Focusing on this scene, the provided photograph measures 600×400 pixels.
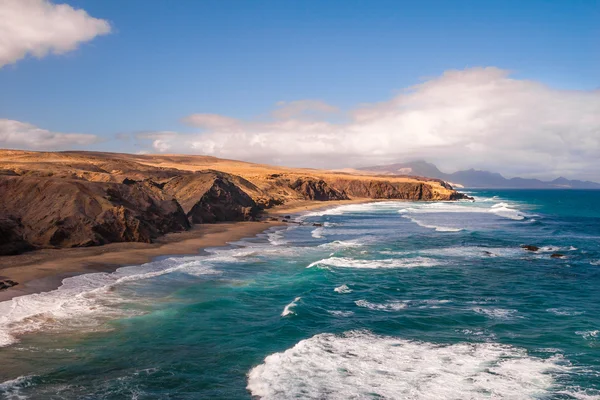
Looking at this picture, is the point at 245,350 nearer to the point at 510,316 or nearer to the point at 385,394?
the point at 385,394

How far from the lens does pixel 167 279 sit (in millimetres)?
25297

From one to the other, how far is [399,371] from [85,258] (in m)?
21.9

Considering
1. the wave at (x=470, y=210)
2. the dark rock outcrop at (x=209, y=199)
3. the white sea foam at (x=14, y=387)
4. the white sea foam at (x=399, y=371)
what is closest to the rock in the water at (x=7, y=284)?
the white sea foam at (x=14, y=387)

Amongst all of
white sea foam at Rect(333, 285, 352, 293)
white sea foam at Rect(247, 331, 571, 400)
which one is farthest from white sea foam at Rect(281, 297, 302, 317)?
white sea foam at Rect(333, 285, 352, 293)

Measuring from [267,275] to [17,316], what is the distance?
528 inches

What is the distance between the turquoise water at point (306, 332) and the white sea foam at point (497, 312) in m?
0.10

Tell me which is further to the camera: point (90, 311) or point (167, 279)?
point (167, 279)

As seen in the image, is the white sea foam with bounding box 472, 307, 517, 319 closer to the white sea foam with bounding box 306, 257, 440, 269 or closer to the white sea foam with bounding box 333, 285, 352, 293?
the white sea foam with bounding box 333, 285, 352, 293

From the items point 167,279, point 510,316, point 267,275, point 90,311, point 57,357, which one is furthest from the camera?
point 267,275

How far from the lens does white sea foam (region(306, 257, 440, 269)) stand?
31594 mm

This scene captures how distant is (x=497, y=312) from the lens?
69.3 ft

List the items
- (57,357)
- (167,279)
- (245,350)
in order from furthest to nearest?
(167,279)
(245,350)
(57,357)

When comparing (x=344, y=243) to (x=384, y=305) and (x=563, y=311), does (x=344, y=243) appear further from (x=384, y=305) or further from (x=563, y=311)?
(x=563, y=311)

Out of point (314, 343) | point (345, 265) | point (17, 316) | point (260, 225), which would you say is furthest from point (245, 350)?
point (260, 225)
